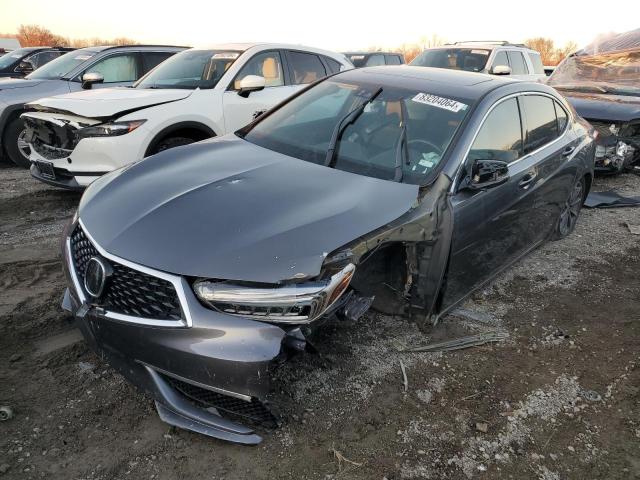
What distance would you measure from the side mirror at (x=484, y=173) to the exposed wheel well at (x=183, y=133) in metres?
3.40

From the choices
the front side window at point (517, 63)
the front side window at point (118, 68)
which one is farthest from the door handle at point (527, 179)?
the front side window at point (517, 63)

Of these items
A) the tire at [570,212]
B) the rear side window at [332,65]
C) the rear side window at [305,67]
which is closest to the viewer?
the tire at [570,212]

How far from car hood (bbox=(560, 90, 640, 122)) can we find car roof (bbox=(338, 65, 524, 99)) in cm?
394

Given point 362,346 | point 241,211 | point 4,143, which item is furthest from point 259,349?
point 4,143

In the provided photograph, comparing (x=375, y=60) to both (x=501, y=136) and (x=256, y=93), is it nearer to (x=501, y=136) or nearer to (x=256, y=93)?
(x=256, y=93)

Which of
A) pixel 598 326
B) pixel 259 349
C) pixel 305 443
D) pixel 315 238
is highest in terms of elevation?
pixel 315 238

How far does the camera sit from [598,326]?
3654mm

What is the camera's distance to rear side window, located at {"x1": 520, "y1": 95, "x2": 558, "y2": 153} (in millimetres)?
3900

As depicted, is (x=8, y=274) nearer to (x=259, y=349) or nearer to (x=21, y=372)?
(x=21, y=372)

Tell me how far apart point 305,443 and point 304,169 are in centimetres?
156

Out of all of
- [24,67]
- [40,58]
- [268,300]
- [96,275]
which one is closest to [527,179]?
[268,300]

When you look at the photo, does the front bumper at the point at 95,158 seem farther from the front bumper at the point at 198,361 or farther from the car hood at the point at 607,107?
the car hood at the point at 607,107

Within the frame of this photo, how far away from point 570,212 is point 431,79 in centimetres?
253

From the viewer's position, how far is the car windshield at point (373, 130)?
312cm
